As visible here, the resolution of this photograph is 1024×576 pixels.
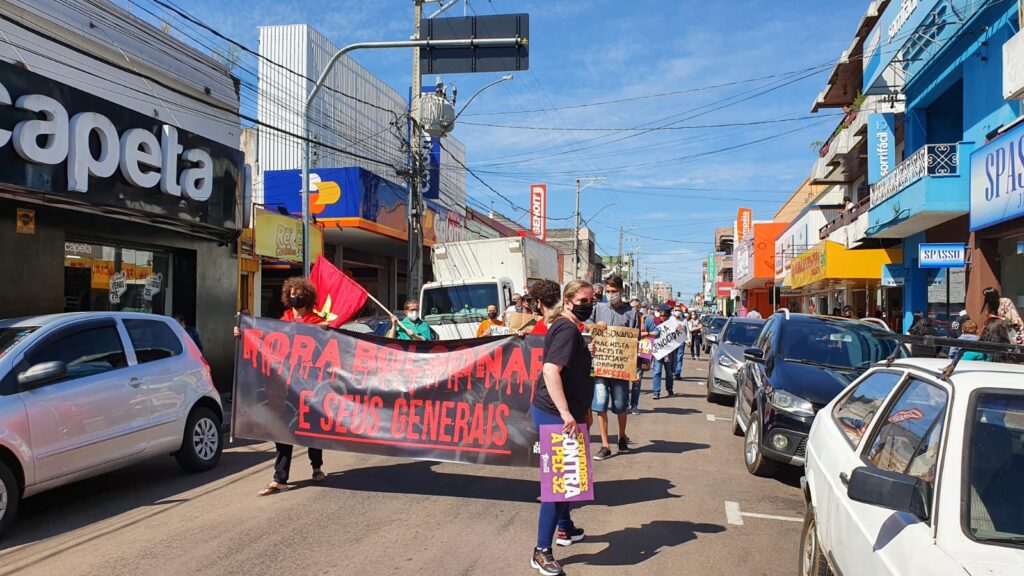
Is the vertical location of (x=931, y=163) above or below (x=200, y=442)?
above

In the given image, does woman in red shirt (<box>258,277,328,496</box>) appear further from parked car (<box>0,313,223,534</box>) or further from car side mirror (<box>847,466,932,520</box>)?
car side mirror (<box>847,466,932,520</box>)

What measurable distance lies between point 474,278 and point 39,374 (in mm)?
10734

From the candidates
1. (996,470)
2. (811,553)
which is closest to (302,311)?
(811,553)

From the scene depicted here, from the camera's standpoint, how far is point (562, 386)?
4.61 metres

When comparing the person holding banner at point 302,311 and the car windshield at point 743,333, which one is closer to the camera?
the person holding banner at point 302,311

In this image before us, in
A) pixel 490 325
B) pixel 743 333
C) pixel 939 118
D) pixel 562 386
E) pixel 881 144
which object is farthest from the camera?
pixel 881 144

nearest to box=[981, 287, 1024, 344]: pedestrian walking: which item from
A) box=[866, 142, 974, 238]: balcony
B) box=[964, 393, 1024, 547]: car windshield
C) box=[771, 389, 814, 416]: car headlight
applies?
box=[771, 389, 814, 416]: car headlight

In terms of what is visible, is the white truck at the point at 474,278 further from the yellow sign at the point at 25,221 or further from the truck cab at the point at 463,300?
the yellow sign at the point at 25,221

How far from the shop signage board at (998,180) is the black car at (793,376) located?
5404 mm

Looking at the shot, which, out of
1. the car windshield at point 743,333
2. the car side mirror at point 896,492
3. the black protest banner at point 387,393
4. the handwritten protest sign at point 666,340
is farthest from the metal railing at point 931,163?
the car side mirror at point 896,492

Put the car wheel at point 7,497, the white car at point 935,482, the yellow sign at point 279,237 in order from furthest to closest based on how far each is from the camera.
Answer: the yellow sign at point 279,237 → the car wheel at point 7,497 → the white car at point 935,482

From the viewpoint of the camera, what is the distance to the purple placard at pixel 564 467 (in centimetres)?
447

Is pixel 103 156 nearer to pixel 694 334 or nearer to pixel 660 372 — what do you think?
pixel 660 372

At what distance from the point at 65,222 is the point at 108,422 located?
6.65 m
